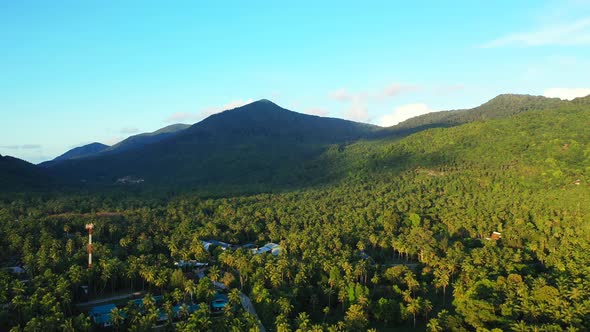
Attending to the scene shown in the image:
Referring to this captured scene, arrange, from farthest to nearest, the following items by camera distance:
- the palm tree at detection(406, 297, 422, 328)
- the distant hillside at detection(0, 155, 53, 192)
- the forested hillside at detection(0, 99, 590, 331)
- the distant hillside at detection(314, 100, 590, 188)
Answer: the distant hillside at detection(0, 155, 53, 192), the distant hillside at detection(314, 100, 590, 188), the palm tree at detection(406, 297, 422, 328), the forested hillside at detection(0, 99, 590, 331)

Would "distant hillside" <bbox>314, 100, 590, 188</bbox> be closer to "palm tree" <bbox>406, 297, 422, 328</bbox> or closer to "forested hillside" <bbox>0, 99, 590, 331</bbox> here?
"forested hillside" <bbox>0, 99, 590, 331</bbox>

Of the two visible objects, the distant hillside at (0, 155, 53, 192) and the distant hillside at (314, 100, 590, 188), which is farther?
the distant hillside at (0, 155, 53, 192)

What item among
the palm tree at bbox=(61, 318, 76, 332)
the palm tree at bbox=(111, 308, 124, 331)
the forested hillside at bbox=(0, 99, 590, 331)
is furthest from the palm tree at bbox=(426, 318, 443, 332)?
the palm tree at bbox=(61, 318, 76, 332)

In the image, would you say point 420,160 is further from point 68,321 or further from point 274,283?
point 68,321

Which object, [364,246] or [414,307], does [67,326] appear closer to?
[414,307]

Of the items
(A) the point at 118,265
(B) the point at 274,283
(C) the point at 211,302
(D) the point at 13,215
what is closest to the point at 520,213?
(B) the point at 274,283

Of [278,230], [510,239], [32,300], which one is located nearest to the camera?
[32,300]

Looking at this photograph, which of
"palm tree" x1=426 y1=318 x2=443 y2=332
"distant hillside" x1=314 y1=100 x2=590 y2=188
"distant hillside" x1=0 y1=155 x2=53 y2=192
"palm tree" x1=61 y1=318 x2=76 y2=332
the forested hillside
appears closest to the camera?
"palm tree" x1=61 y1=318 x2=76 y2=332
